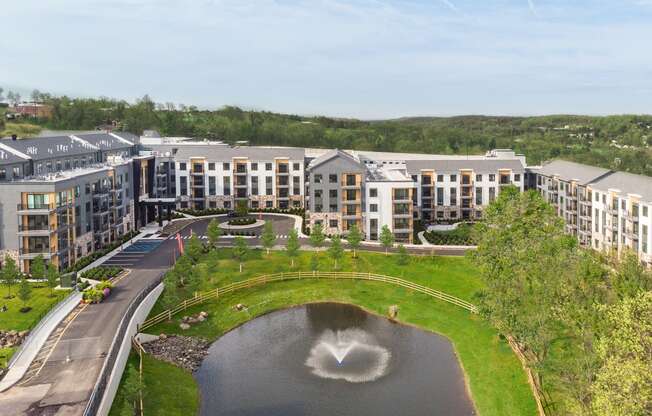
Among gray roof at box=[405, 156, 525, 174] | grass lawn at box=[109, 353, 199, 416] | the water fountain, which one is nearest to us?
grass lawn at box=[109, 353, 199, 416]

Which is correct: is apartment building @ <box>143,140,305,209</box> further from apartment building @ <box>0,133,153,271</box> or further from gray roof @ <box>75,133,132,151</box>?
apartment building @ <box>0,133,153,271</box>

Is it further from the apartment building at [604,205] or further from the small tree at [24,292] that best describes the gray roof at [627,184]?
the small tree at [24,292]

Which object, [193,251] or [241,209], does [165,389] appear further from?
[241,209]

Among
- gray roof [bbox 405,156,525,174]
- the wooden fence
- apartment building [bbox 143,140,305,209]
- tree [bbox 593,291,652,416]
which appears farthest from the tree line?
apartment building [bbox 143,140,305,209]

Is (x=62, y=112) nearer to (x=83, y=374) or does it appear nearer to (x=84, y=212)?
(x=84, y=212)

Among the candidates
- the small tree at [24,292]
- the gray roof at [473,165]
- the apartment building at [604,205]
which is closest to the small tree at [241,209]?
the gray roof at [473,165]

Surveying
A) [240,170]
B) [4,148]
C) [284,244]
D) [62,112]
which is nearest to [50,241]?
[4,148]
